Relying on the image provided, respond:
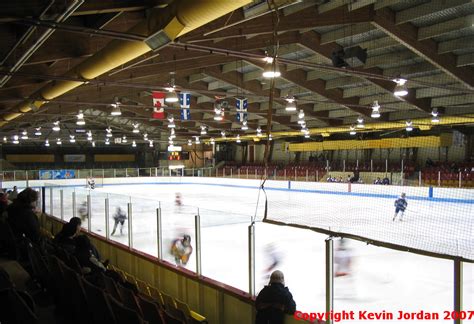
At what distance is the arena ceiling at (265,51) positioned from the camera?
6.38 meters

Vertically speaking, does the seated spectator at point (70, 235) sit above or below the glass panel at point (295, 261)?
above

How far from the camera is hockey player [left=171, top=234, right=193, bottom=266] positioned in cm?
538

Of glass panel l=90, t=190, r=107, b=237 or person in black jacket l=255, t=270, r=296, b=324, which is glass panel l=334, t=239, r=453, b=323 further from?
glass panel l=90, t=190, r=107, b=237

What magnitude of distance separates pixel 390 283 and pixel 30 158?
44.6m

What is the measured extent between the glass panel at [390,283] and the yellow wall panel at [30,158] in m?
43.4

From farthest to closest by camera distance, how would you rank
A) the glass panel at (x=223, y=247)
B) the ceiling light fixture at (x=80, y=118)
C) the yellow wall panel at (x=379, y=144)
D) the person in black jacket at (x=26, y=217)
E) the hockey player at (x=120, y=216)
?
the yellow wall panel at (x=379, y=144) → the ceiling light fixture at (x=80, y=118) → the hockey player at (x=120, y=216) → the glass panel at (x=223, y=247) → the person in black jacket at (x=26, y=217)

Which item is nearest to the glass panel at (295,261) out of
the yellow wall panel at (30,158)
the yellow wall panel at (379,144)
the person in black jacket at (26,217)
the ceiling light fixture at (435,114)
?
the person in black jacket at (26,217)

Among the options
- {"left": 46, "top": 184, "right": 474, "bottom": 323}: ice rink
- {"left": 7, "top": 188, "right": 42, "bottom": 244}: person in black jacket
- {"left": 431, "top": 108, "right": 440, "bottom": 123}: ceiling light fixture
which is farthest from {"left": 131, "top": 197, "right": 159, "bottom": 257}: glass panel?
{"left": 431, "top": 108, "right": 440, "bottom": 123}: ceiling light fixture

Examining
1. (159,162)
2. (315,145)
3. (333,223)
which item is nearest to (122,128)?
(159,162)

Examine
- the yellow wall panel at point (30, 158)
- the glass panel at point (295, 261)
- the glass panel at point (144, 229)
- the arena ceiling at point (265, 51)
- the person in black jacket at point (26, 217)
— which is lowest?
the glass panel at point (295, 261)

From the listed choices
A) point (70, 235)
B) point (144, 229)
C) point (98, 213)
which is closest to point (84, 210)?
point (98, 213)

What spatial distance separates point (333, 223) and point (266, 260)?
5964 mm

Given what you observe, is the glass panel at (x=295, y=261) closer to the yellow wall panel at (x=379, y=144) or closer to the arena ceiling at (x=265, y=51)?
the arena ceiling at (x=265, y=51)

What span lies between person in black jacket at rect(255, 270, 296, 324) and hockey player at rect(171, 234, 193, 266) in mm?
1935
